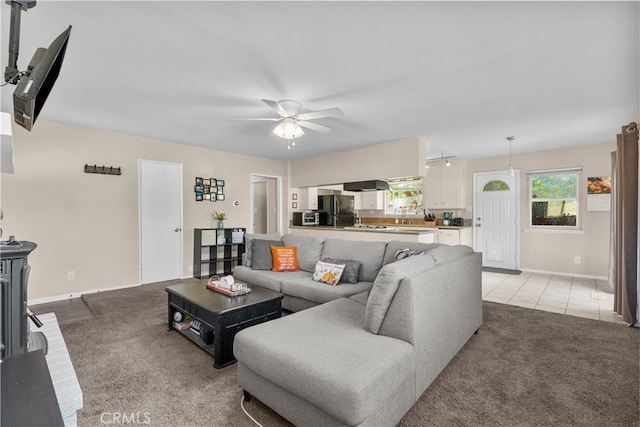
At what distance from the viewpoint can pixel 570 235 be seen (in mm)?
5473

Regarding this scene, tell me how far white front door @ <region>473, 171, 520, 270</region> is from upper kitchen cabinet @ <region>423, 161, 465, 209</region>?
377 mm

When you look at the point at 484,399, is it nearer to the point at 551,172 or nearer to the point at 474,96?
the point at 474,96

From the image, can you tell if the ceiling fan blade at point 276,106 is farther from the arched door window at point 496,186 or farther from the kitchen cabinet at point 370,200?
the arched door window at point 496,186

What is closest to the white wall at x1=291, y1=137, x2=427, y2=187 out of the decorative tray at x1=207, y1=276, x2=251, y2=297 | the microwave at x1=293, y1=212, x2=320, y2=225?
the microwave at x1=293, y1=212, x2=320, y2=225

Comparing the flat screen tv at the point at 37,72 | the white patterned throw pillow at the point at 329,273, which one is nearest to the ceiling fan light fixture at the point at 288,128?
the white patterned throw pillow at the point at 329,273

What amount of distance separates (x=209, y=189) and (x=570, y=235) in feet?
21.9

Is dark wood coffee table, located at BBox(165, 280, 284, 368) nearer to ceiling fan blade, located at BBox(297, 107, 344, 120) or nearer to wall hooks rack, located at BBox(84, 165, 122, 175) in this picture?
ceiling fan blade, located at BBox(297, 107, 344, 120)

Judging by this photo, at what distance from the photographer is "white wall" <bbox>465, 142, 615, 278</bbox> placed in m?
5.18

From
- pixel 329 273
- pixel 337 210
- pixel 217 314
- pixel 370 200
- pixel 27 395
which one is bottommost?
pixel 217 314

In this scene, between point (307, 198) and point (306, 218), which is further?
point (307, 198)

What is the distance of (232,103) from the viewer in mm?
3232

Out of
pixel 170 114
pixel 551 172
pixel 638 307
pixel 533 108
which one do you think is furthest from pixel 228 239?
pixel 551 172

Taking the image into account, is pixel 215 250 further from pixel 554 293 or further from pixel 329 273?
pixel 554 293

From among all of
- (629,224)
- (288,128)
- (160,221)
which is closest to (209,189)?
(160,221)
